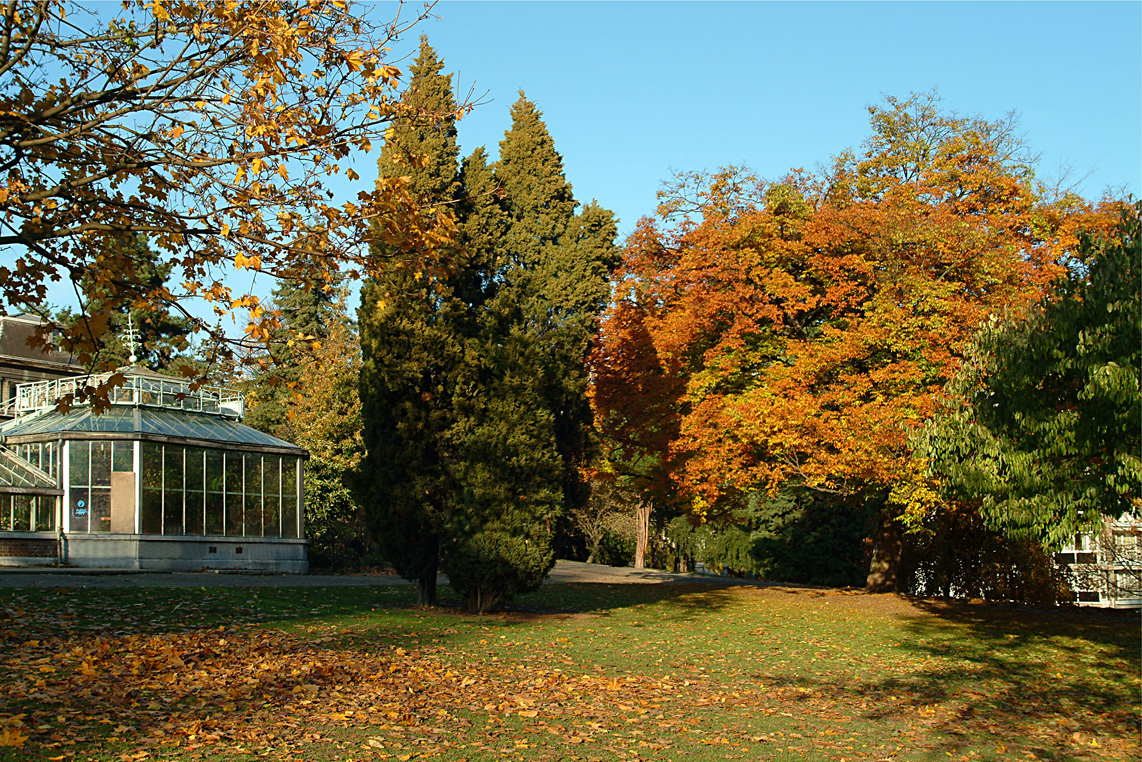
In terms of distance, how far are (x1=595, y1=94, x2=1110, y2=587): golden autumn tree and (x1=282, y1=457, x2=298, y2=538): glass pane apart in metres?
10.6

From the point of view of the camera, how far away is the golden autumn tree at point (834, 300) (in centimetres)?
1845

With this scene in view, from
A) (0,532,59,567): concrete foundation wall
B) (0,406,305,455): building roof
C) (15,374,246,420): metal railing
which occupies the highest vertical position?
(15,374,246,420): metal railing

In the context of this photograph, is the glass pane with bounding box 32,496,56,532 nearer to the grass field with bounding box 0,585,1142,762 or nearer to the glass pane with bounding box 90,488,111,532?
the glass pane with bounding box 90,488,111,532

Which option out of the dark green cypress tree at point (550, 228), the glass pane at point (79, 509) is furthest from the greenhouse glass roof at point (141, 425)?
the dark green cypress tree at point (550, 228)

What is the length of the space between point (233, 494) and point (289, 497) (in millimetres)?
2059

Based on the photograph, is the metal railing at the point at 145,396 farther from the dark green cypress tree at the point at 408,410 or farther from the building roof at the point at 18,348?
the building roof at the point at 18,348

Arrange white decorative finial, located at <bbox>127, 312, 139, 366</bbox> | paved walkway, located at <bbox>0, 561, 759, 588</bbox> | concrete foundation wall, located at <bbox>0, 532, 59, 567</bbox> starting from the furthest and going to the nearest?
concrete foundation wall, located at <bbox>0, 532, 59, 567</bbox> → paved walkway, located at <bbox>0, 561, 759, 588</bbox> → white decorative finial, located at <bbox>127, 312, 139, 366</bbox>

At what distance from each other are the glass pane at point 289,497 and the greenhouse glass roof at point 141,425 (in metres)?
0.58

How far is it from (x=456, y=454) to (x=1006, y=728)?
30.4 feet

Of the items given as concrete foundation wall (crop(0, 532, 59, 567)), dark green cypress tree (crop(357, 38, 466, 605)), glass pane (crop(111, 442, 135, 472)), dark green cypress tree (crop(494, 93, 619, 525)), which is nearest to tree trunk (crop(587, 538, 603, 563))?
dark green cypress tree (crop(494, 93, 619, 525))

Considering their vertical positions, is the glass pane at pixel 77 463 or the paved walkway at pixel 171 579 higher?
the glass pane at pixel 77 463

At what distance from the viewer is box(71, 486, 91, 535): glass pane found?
23.7 metres

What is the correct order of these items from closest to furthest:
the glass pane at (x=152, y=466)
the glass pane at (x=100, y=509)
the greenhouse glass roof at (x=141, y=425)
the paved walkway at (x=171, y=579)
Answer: the paved walkway at (x=171, y=579), the glass pane at (x=100, y=509), the glass pane at (x=152, y=466), the greenhouse glass roof at (x=141, y=425)

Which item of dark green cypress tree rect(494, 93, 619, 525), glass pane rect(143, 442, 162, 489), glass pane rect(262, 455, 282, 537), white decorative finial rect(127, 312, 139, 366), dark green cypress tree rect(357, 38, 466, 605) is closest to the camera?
dark green cypress tree rect(357, 38, 466, 605)
